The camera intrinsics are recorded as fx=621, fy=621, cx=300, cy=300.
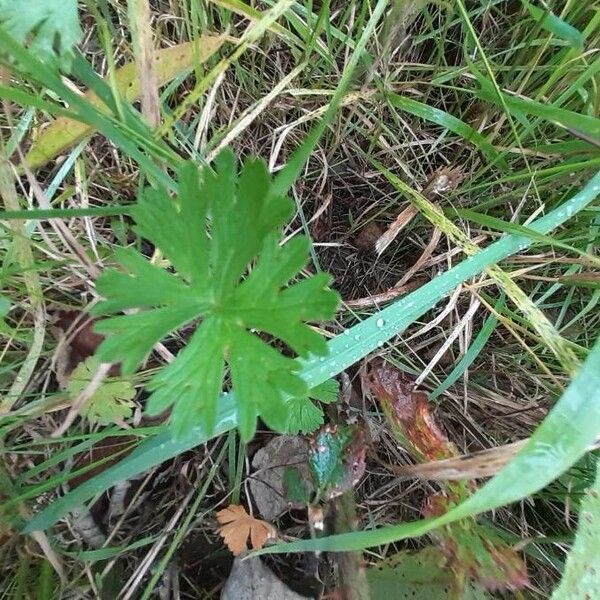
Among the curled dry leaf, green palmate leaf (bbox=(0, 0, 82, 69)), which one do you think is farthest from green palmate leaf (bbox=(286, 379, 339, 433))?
green palmate leaf (bbox=(0, 0, 82, 69))

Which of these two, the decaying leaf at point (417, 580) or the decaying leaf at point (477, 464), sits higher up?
the decaying leaf at point (477, 464)

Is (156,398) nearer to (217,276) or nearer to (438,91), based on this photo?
(217,276)

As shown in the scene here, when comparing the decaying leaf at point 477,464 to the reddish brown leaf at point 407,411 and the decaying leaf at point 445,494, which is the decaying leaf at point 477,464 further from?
the reddish brown leaf at point 407,411

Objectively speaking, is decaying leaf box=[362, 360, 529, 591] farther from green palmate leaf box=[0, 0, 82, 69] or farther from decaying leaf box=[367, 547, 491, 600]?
green palmate leaf box=[0, 0, 82, 69]

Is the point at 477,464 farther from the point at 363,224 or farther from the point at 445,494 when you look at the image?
the point at 363,224

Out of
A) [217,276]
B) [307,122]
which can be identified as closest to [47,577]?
[217,276]

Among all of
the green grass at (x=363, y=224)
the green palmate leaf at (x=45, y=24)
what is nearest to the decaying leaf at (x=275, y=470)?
the green grass at (x=363, y=224)

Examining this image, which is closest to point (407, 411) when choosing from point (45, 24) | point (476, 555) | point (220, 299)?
point (476, 555)
